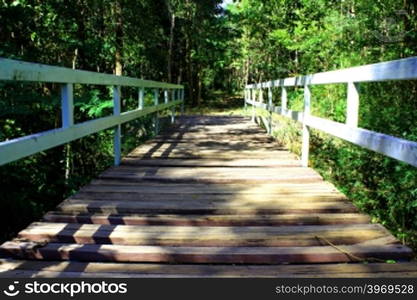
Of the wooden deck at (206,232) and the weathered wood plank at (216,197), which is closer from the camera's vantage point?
the wooden deck at (206,232)

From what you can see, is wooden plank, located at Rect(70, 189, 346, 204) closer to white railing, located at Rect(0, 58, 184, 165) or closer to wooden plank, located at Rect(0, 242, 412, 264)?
white railing, located at Rect(0, 58, 184, 165)

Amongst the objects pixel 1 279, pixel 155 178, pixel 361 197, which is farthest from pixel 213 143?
pixel 1 279

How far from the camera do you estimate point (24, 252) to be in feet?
8.54

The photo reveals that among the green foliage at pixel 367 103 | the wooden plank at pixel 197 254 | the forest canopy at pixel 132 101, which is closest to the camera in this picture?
the wooden plank at pixel 197 254

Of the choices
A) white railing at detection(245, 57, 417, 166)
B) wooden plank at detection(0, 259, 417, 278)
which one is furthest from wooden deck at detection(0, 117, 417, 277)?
white railing at detection(245, 57, 417, 166)

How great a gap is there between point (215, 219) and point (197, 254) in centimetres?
69

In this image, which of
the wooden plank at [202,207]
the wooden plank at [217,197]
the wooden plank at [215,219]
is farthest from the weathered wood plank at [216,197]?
the wooden plank at [215,219]

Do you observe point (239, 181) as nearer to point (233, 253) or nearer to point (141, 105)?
point (233, 253)

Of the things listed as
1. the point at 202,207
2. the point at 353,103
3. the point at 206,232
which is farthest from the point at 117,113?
the point at 353,103

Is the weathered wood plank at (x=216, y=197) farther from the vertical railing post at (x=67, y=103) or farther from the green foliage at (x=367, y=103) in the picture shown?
the green foliage at (x=367, y=103)

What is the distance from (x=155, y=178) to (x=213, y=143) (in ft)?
10.5

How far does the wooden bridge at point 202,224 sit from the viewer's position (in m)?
2.46

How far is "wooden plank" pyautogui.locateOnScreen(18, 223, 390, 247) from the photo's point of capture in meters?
2.81

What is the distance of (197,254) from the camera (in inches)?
102
